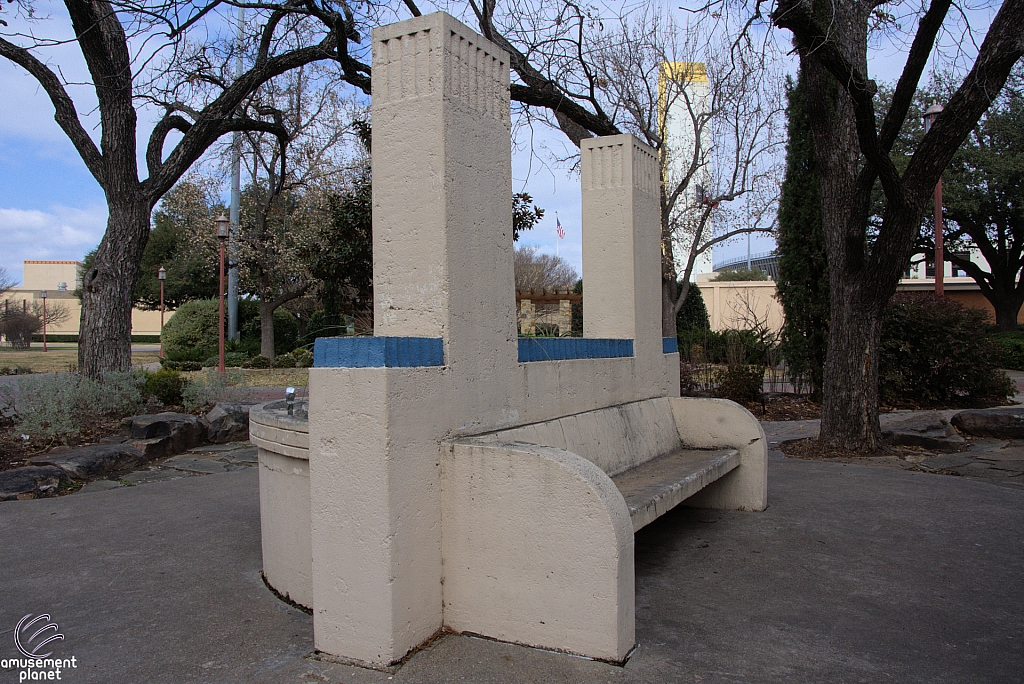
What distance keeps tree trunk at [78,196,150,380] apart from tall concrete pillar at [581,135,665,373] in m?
7.35

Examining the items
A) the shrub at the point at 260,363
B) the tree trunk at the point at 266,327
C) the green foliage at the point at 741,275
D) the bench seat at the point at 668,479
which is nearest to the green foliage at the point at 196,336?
the tree trunk at the point at 266,327

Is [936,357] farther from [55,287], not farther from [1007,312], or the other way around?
[55,287]

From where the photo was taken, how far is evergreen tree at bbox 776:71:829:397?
42.6 feet

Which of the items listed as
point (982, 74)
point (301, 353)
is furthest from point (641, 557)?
point (301, 353)

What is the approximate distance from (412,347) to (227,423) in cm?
735

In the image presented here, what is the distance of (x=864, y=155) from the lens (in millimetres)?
7633

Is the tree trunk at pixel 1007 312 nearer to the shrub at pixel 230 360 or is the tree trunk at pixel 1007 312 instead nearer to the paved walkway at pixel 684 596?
the paved walkway at pixel 684 596

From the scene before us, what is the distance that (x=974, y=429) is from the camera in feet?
30.5

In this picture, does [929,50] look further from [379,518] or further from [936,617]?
[379,518]

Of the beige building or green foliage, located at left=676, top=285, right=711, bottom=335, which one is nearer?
green foliage, located at left=676, top=285, right=711, bottom=335

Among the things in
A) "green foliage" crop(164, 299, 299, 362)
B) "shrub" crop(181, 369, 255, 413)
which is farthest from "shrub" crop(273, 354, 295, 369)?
"shrub" crop(181, 369, 255, 413)

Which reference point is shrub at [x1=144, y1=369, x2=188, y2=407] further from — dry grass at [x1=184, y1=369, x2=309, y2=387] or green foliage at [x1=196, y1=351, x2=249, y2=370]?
green foliage at [x1=196, y1=351, x2=249, y2=370]

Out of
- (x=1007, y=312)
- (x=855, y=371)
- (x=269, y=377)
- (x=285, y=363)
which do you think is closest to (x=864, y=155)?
(x=855, y=371)

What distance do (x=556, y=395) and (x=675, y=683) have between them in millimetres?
1949
